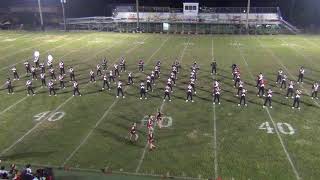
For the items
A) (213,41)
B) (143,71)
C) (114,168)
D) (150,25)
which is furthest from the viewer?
(150,25)

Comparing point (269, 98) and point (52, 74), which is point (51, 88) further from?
point (269, 98)

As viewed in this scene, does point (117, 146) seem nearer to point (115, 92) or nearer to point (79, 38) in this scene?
point (115, 92)

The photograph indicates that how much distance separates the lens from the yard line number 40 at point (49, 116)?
19188 mm

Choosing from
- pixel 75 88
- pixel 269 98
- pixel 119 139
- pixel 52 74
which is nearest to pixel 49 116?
pixel 75 88

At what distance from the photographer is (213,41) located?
46.6 meters

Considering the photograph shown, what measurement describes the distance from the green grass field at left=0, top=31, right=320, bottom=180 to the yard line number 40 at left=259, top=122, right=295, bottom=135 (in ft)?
0.29

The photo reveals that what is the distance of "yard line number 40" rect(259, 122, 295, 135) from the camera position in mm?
17625

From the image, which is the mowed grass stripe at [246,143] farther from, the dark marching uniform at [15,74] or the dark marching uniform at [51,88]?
the dark marching uniform at [15,74]

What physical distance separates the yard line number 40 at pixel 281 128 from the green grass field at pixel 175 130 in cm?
9

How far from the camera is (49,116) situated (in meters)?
19.6

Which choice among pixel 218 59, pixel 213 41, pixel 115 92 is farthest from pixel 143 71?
pixel 213 41

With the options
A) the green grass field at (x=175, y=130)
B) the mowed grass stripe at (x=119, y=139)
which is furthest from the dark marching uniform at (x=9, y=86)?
the mowed grass stripe at (x=119, y=139)

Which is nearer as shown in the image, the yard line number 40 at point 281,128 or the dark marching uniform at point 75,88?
the yard line number 40 at point 281,128

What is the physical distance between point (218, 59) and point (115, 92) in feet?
43.7
